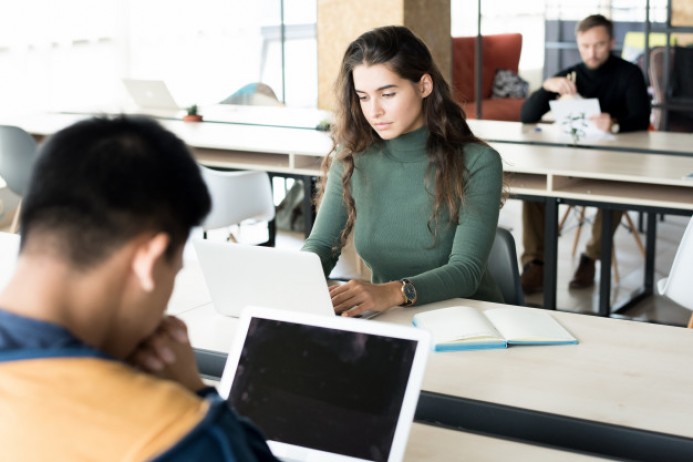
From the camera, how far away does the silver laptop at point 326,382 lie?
4.90 feet

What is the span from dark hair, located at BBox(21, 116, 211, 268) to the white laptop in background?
4.82 m

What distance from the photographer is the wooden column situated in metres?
5.26

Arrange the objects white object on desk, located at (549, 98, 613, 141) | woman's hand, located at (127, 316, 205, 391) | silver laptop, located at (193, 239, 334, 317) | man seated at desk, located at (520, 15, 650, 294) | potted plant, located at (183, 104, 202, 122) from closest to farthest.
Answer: woman's hand, located at (127, 316, 205, 391) → silver laptop, located at (193, 239, 334, 317) → white object on desk, located at (549, 98, 613, 141) → man seated at desk, located at (520, 15, 650, 294) → potted plant, located at (183, 104, 202, 122)

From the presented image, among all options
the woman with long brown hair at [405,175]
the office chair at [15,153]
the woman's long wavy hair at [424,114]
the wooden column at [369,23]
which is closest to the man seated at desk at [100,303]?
the woman with long brown hair at [405,175]

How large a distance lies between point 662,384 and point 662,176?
2.15 meters

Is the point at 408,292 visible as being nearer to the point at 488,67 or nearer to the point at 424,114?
the point at 424,114

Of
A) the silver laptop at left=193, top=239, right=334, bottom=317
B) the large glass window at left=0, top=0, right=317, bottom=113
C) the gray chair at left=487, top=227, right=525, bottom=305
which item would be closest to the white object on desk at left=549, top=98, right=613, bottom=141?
the large glass window at left=0, top=0, right=317, bottom=113

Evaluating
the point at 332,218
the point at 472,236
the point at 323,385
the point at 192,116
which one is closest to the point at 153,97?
the point at 192,116

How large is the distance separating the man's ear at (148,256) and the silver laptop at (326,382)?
0.63m

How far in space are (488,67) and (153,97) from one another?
2.13 m

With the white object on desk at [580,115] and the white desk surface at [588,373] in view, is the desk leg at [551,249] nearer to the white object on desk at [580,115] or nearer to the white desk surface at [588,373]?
the white object on desk at [580,115]

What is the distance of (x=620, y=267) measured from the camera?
5.29 meters

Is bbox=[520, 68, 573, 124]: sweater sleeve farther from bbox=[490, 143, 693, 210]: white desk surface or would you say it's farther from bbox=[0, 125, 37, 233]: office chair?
bbox=[0, 125, 37, 233]: office chair

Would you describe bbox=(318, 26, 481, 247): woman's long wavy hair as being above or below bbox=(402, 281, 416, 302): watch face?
above
